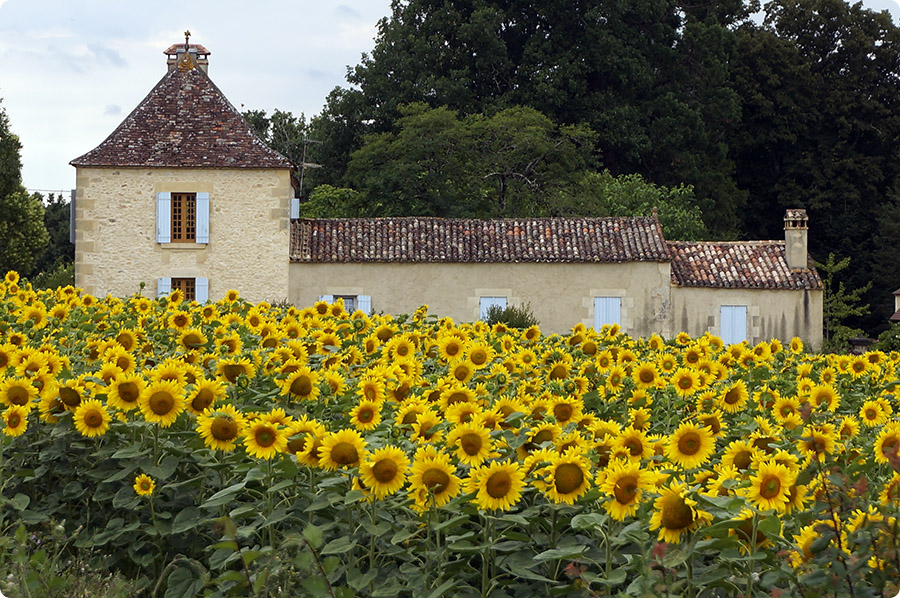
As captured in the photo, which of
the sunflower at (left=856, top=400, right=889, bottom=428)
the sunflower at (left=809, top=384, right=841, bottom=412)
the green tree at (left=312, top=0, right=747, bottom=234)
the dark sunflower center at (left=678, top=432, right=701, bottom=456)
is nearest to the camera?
the dark sunflower center at (left=678, top=432, right=701, bottom=456)

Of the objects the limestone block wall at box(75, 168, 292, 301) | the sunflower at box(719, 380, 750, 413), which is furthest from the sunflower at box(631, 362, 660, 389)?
the limestone block wall at box(75, 168, 292, 301)

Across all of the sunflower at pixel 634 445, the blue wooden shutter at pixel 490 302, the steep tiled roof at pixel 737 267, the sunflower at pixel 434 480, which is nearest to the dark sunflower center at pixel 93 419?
the sunflower at pixel 434 480

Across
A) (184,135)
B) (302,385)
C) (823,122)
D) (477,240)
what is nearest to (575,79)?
(823,122)

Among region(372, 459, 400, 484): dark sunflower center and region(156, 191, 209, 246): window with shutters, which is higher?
region(156, 191, 209, 246): window with shutters

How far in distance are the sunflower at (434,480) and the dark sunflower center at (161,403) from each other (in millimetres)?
1225

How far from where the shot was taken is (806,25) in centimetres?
4416

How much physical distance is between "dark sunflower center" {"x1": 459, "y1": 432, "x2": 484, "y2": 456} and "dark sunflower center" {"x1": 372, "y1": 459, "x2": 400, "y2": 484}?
0.88 ft

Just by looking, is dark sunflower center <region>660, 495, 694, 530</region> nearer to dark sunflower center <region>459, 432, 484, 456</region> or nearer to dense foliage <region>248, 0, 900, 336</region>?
dark sunflower center <region>459, 432, 484, 456</region>

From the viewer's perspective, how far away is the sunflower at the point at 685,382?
5652mm

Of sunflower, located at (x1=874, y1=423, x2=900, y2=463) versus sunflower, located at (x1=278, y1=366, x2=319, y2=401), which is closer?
sunflower, located at (x1=874, y1=423, x2=900, y2=463)

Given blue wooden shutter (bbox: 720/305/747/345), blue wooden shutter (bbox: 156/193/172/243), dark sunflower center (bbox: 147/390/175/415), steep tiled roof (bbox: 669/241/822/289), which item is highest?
blue wooden shutter (bbox: 156/193/172/243)

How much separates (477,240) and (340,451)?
21.4 m

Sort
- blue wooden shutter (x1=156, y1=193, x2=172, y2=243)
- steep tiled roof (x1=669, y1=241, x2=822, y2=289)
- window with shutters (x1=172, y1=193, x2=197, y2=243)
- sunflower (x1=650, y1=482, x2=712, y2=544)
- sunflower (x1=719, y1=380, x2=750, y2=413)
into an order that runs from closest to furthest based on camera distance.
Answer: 1. sunflower (x1=650, y1=482, x2=712, y2=544)
2. sunflower (x1=719, y1=380, x2=750, y2=413)
3. blue wooden shutter (x1=156, y1=193, x2=172, y2=243)
4. window with shutters (x1=172, y1=193, x2=197, y2=243)
5. steep tiled roof (x1=669, y1=241, x2=822, y2=289)

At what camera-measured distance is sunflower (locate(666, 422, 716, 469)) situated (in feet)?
12.8
